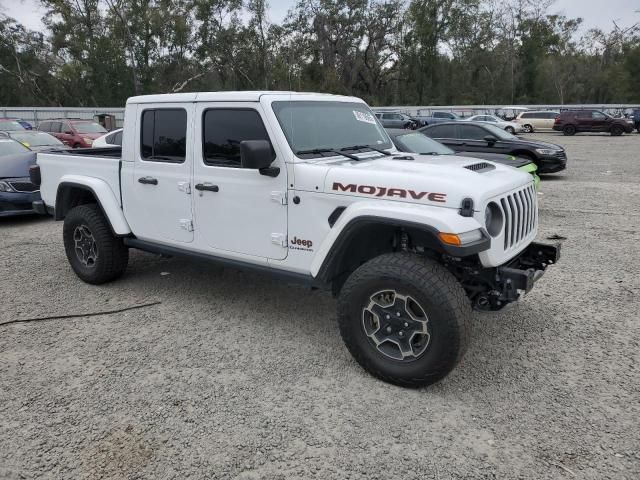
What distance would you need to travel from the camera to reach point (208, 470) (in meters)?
2.76

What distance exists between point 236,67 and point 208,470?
185 ft

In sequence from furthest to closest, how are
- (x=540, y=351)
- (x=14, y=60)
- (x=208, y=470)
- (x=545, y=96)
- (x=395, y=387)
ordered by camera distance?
(x=545, y=96)
(x=14, y=60)
(x=540, y=351)
(x=395, y=387)
(x=208, y=470)

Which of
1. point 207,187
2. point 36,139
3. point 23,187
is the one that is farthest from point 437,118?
point 207,187

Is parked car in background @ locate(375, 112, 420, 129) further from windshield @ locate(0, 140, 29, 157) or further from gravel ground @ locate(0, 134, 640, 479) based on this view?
gravel ground @ locate(0, 134, 640, 479)

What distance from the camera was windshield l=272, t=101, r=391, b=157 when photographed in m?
3.98

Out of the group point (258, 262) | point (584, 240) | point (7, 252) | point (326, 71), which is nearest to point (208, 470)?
point (258, 262)

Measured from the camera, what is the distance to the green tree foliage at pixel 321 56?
169 ft

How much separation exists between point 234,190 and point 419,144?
555cm

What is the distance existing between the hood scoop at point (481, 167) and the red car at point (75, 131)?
1621cm

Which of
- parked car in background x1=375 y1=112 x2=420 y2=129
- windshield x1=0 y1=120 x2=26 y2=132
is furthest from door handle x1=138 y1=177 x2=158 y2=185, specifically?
parked car in background x1=375 y1=112 x2=420 y2=129

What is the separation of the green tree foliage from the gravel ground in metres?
45.2

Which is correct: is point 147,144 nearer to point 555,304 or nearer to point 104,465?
point 104,465

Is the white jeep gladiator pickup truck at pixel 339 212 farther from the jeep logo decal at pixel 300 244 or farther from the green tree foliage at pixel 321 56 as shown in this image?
the green tree foliage at pixel 321 56

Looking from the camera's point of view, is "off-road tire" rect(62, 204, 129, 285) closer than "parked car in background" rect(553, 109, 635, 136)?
Yes
